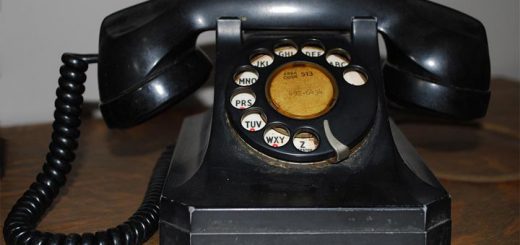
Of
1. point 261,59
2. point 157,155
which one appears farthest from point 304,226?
point 157,155

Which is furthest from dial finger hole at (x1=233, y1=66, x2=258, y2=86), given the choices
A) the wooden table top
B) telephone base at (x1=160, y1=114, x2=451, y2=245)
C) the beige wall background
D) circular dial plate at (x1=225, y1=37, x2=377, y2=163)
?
the beige wall background

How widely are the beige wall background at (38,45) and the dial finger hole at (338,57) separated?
1.73 ft

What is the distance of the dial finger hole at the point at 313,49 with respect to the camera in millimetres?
875

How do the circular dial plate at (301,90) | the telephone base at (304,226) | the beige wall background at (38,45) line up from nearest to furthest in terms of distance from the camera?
1. the telephone base at (304,226)
2. the circular dial plate at (301,90)
3. the beige wall background at (38,45)

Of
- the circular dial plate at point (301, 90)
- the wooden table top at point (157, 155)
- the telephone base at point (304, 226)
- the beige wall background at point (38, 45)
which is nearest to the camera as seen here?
the telephone base at point (304, 226)

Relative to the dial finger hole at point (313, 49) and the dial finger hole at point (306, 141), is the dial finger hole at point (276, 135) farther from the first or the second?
the dial finger hole at point (313, 49)

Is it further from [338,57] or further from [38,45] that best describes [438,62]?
[38,45]

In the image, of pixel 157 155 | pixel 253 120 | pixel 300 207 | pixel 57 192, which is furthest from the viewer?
pixel 157 155

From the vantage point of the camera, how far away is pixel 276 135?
80 cm

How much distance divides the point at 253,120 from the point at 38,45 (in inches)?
23.0

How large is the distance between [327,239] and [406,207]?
0.08 m

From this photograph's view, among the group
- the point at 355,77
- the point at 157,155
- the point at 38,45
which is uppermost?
the point at 355,77

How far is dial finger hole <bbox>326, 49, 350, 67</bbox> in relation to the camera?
87cm

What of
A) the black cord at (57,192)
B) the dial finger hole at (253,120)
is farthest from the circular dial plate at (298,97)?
the black cord at (57,192)
